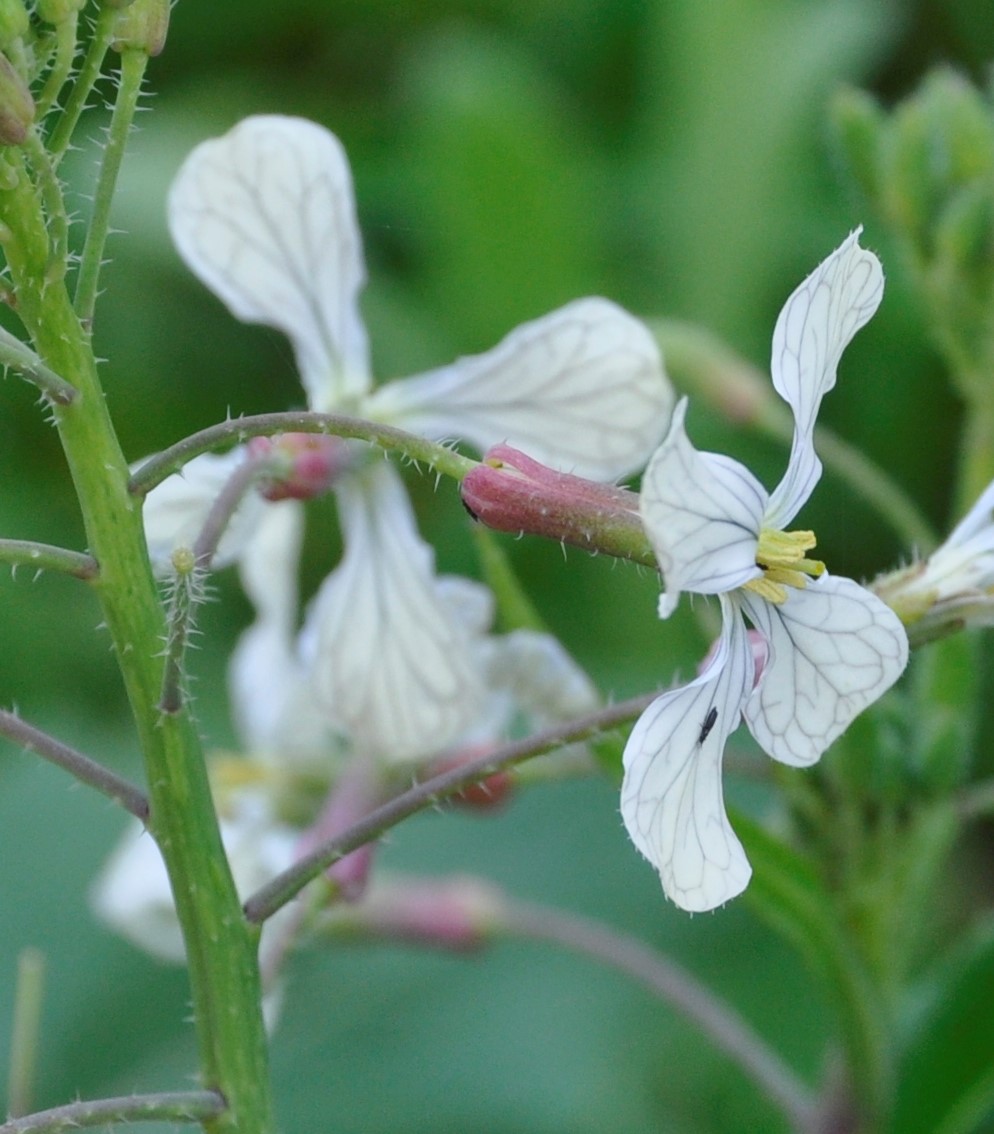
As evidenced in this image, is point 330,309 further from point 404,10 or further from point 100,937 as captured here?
point 404,10

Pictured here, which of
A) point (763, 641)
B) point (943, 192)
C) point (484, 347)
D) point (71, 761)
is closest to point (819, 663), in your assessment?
point (763, 641)

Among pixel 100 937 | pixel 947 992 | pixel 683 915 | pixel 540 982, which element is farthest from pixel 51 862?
pixel 947 992

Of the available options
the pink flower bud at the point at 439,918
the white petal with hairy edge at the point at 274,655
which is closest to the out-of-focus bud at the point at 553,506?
the white petal with hairy edge at the point at 274,655

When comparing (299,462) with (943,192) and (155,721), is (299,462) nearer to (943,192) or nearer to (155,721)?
(155,721)

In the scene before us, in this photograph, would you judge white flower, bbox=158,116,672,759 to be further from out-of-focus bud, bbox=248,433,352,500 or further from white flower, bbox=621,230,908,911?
white flower, bbox=621,230,908,911

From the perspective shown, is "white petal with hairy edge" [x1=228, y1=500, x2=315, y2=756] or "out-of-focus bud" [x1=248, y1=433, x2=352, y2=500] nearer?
"out-of-focus bud" [x1=248, y1=433, x2=352, y2=500]

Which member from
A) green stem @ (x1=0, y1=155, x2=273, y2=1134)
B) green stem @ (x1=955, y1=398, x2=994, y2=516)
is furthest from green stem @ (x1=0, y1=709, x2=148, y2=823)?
green stem @ (x1=955, y1=398, x2=994, y2=516)
